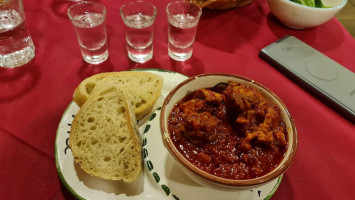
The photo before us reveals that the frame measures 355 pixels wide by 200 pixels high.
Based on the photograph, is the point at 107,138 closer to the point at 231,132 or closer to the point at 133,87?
the point at 133,87

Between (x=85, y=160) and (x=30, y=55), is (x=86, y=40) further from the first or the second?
(x=85, y=160)

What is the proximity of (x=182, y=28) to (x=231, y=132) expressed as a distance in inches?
27.9

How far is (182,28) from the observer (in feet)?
5.15

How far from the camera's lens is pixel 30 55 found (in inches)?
62.8

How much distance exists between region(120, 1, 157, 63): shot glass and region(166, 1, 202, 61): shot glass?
4.1 inches

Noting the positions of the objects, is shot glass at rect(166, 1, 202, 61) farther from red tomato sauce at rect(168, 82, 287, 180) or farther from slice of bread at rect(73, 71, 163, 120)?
red tomato sauce at rect(168, 82, 287, 180)

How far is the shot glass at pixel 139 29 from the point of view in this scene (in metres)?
1.54

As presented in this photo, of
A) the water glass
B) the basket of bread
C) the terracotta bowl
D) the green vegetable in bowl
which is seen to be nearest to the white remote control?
the green vegetable in bowl

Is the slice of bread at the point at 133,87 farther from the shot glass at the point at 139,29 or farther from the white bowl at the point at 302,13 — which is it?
the white bowl at the point at 302,13

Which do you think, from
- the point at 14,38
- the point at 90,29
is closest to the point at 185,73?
the point at 90,29

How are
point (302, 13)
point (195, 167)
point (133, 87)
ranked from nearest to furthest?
point (195, 167)
point (133, 87)
point (302, 13)

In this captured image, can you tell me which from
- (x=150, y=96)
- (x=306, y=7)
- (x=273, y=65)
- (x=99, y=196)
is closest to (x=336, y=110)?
(x=273, y=65)

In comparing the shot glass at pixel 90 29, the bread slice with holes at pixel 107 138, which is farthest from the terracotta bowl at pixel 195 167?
the shot glass at pixel 90 29

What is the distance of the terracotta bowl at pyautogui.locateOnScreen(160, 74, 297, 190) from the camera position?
0.89m
